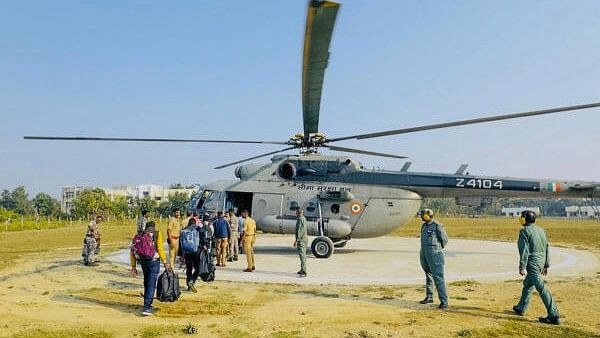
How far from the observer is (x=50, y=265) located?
12.3 metres

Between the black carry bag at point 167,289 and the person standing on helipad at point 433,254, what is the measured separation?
415 cm

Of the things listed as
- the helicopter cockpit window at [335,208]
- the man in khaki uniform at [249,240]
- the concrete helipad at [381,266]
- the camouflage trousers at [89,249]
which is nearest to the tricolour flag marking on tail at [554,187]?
the concrete helipad at [381,266]

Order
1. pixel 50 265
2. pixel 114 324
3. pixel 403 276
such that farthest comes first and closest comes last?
pixel 50 265, pixel 403 276, pixel 114 324

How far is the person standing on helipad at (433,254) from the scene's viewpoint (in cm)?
692

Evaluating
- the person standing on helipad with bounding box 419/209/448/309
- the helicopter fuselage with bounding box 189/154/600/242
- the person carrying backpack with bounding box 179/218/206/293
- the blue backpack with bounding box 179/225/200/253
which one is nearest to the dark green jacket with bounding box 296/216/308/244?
the person carrying backpack with bounding box 179/218/206/293

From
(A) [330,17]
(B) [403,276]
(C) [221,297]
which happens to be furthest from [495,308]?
(A) [330,17]

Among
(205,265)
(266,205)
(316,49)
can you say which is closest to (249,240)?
(205,265)

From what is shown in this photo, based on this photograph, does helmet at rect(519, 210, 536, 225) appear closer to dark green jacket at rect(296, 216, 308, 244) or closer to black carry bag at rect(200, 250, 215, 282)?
dark green jacket at rect(296, 216, 308, 244)

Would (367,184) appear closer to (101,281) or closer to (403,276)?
(403,276)

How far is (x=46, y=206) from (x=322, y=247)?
108 m

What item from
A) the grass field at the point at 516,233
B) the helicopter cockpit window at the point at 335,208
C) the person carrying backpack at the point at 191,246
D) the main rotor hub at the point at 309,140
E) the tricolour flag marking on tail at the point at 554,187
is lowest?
the grass field at the point at 516,233

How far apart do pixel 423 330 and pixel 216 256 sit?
6.99 metres

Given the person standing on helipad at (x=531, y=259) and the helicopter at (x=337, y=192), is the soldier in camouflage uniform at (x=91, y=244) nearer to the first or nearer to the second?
the helicopter at (x=337, y=192)

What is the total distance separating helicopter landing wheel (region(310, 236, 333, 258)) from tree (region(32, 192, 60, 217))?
335 feet
